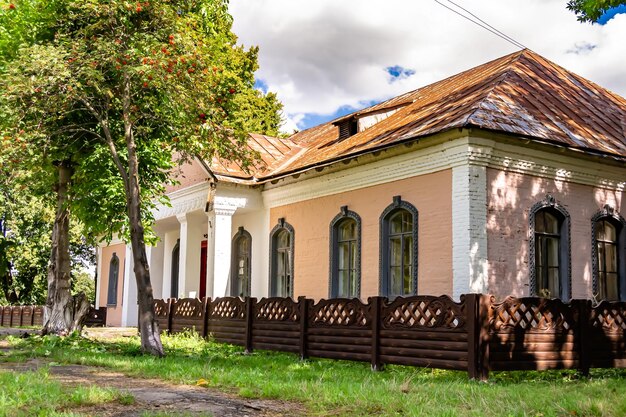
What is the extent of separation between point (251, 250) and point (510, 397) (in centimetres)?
1317

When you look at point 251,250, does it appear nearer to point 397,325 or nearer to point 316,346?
point 316,346

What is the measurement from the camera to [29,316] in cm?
2809

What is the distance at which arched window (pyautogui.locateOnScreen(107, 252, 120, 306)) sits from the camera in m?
28.2

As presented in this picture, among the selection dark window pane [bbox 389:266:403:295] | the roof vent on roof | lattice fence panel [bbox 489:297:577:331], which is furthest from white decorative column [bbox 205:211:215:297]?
lattice fence panel [bbox 489:297:577:331]

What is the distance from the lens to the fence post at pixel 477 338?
9.45 metres

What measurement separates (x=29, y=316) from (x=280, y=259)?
14.3m

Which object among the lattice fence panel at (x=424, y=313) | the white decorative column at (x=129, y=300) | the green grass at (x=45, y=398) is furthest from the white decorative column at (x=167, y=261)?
the green grass at (x=45, y=398)

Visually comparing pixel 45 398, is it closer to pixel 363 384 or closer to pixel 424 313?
pixel 363 384

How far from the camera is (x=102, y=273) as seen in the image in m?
29.4

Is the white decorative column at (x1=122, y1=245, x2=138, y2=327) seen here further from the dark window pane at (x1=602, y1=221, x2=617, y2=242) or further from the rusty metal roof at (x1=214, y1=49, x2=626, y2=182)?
the dark window pane at (x1=602, y1=221, x2=617, y2=242)

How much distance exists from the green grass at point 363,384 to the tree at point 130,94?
163cm

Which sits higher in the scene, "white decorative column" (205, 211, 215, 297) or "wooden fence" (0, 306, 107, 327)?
"white decorative column" (205, 211, 215, 297)

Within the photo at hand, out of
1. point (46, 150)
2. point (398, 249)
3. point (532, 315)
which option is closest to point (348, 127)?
point (398, 249)

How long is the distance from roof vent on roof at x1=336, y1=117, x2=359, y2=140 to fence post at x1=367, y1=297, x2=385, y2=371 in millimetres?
8082
